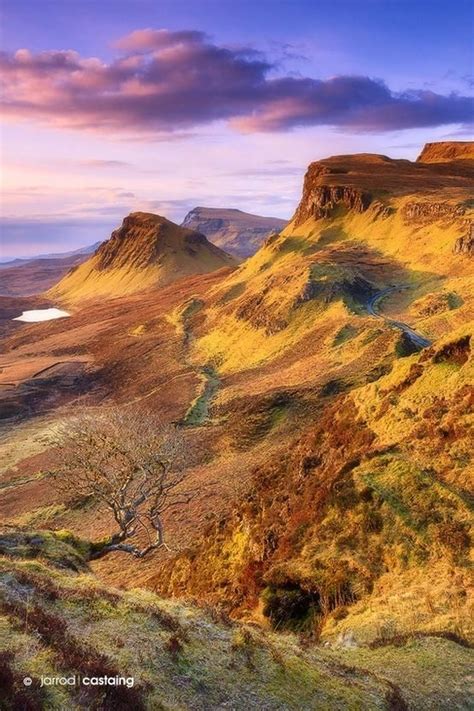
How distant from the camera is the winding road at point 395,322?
220ft

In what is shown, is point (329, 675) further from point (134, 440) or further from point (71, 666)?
point (134, 440)

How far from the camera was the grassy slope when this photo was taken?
11.7m

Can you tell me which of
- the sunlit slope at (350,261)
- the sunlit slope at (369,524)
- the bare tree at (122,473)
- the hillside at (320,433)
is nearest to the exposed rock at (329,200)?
the sunlit slope at (350,261)

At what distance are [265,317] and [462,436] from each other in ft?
241

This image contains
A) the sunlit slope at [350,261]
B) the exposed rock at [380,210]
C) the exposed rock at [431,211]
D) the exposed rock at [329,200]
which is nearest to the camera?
the sunlit slope at [350,261]

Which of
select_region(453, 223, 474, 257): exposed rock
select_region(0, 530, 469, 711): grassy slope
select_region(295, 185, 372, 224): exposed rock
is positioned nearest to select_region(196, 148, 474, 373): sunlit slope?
select_region(453, 223, 474, 257): exposed rock

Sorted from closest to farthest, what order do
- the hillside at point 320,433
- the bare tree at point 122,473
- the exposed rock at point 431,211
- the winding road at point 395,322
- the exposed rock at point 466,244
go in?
the hillside at point 320,433, the bare tree at point 122,473, the winding road at point 395,322, the exposed rock at point 466,244, the exposed rock at point 431,211

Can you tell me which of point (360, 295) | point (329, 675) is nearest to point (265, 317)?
point (360, 295)

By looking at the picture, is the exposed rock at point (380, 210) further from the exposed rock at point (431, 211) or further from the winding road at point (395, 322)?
the winding road at point (395, 322)

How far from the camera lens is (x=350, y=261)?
114750mm

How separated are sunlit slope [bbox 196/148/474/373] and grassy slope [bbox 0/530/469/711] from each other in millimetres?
58036

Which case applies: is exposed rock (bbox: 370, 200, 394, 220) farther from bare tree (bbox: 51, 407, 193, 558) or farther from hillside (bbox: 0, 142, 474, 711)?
bare tree (bbox: 51, 407, 193, 558)

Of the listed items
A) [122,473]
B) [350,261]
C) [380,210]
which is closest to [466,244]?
[350,261]

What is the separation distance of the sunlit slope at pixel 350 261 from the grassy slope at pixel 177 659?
58036 mm
